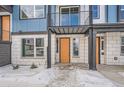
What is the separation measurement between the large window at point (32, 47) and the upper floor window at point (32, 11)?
2.00m

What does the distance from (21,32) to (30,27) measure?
35.4 inches

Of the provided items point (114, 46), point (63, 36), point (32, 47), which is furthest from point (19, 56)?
point (114, 46)

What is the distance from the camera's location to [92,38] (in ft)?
41.5

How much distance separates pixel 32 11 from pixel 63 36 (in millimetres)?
3499

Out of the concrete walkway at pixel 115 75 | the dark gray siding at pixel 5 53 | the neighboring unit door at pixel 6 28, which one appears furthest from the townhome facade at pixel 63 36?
the concrete walkway at pixel 115 75

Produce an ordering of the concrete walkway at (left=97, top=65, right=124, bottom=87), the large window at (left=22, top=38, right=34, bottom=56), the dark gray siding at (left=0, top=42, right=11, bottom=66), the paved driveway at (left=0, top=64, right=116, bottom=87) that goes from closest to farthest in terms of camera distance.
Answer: the paved driveway at (left=0, top=64, right=116, bottom=87)
the concrete walkway at (left=97, top=65, right=124, bottom=87)
the dark gray siding at (left=0, top=42, right=11, bottom=66)
the large window at (left=22, top=38, right=34, bottom=56)

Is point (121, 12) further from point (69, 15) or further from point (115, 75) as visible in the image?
point (115, 75)

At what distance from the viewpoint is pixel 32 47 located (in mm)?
16203

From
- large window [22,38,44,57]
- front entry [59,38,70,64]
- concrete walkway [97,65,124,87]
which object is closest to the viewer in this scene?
concrete walkway [97,65,124,87]

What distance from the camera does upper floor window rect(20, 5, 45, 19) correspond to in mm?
15930

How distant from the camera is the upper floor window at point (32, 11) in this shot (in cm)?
1593

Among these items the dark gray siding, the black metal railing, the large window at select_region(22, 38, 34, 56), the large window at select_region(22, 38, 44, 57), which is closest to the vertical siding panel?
the black metal railing

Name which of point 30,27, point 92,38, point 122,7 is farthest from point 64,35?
point 122,7

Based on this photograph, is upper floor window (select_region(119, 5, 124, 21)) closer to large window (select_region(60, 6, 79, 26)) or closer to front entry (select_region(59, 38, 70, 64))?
large window (select_region(60, 6, 79, 26))
